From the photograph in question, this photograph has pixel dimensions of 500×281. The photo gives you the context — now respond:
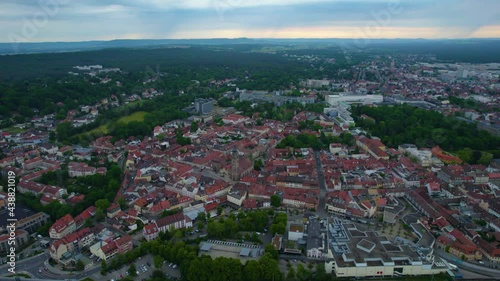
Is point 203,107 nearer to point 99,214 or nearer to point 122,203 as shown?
point 122,203

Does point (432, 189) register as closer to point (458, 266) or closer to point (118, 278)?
point (458, 266)

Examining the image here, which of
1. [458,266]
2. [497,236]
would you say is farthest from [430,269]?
[497,236]

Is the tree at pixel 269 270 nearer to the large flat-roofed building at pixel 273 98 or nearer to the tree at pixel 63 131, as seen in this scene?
the tree at pixel 63 131

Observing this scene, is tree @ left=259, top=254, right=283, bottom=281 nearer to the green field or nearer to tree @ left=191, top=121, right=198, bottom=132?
tree @ left=191, top=121, right=198, bottom=132

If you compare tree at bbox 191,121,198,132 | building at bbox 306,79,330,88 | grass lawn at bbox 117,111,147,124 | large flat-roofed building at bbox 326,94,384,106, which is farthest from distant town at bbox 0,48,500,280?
building at bbox 306,79,330,88

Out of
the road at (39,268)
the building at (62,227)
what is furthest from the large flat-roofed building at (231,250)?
the building at (62,227)
